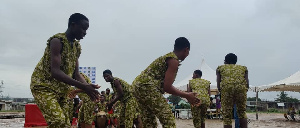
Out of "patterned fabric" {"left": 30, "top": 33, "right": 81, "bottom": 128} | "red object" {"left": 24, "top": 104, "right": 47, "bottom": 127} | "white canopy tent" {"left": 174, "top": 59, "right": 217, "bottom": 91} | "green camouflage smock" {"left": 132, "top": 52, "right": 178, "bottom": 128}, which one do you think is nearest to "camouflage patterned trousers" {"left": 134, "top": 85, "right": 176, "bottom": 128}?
"green camouflage smock" {"left": 132, "top": 52, "right": 178, "bottom": 128}

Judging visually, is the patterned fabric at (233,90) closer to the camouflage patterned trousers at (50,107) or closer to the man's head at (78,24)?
the man's head at (78,24)

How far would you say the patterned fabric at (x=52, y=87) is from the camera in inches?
119

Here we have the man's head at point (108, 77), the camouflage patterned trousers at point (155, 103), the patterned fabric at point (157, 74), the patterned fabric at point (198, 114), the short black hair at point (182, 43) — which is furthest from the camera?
the patterned fabric at point (198, 114)

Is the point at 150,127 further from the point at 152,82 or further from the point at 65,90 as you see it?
the point at 65,90

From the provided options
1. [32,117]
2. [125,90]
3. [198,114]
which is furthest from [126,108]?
[32,117]

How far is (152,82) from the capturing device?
3729mm

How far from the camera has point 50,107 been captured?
304 centimetres

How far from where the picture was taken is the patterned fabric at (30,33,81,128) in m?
3.02

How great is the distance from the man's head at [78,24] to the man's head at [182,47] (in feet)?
4.19

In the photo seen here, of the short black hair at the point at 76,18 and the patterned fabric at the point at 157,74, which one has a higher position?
the short black hair at the point at 76,18

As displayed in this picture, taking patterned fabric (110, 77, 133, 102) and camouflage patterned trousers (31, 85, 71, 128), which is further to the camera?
patterned fabric (110, 77, 133, 102)

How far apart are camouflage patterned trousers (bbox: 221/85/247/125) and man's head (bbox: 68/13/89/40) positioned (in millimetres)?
4125

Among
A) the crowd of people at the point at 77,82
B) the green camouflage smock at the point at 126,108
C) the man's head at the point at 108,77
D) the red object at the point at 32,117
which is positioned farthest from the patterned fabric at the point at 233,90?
the red object at the point at 32,117

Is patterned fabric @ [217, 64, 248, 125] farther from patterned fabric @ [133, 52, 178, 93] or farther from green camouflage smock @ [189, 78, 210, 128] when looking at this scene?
patterned fabric @ [133, 52, 178, 93]
